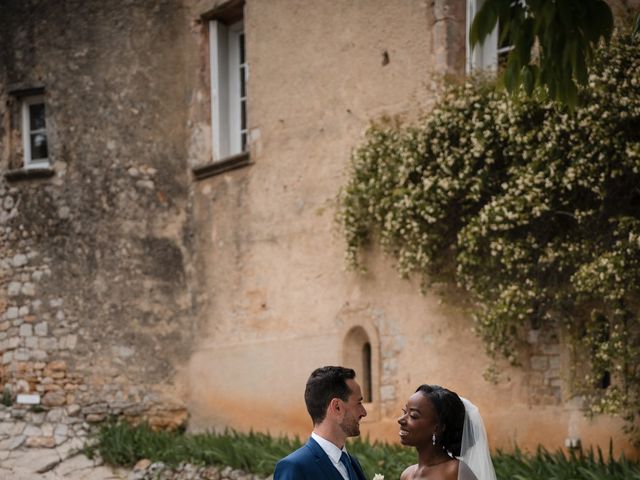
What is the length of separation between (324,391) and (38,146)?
11400 millimetres

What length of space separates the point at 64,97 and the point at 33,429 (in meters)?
4.62

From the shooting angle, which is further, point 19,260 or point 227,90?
point 227,90

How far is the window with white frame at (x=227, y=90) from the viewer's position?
50.5ft

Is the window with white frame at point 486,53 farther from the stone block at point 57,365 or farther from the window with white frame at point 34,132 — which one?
the stone block at point 57,365

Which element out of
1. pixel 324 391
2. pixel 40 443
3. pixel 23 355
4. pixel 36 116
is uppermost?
pixel 36 116

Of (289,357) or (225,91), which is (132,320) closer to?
(289,357)

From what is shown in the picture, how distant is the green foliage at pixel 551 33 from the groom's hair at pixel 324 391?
1.78 metres

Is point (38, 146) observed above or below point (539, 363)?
above

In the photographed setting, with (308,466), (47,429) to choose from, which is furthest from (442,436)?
(47,429)

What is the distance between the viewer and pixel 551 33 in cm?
538

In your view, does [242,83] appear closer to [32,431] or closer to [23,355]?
[23,355]

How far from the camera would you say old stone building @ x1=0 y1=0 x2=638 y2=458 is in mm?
13492

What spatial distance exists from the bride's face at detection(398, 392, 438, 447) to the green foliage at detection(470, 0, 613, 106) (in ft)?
5.69

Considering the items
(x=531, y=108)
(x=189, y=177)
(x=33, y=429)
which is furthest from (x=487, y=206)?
(x=33, y=429)
